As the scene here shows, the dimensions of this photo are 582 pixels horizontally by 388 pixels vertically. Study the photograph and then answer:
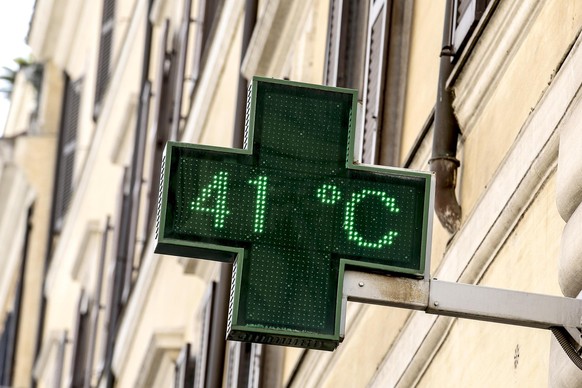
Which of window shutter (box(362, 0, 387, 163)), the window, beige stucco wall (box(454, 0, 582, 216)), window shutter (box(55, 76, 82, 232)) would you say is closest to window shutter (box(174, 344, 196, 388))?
the window

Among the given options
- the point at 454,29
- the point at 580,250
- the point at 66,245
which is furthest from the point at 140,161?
the point at 580,250

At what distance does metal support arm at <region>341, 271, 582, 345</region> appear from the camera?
5301 mm

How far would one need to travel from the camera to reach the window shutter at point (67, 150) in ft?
79.2

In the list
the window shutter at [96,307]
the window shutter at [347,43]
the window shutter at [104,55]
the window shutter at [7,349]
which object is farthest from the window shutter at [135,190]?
the window shutter at [7,349]

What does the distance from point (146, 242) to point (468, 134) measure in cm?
954

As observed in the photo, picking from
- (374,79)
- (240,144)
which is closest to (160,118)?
(240,144)

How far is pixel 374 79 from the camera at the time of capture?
861 cm

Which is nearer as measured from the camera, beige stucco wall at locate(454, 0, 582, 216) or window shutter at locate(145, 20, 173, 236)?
beige stucco wall at locate(454, 0, 582, 216)

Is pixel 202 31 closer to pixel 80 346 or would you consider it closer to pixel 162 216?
pixel 80 346

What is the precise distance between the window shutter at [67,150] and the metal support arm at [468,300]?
18.6 meters

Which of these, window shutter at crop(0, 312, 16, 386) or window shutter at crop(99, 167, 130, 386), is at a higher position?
window shutter at crop(99, 167, 130, 386)

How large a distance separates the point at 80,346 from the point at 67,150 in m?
5.00

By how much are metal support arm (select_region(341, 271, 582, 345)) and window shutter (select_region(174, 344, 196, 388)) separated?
851 centimetres

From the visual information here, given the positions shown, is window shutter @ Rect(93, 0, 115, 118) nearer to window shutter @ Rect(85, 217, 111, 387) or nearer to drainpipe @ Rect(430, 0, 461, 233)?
window shutter @ Rect(85, 217, 111, 387)
